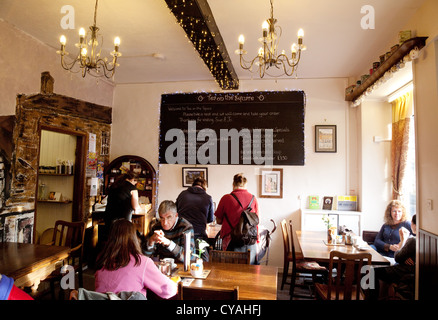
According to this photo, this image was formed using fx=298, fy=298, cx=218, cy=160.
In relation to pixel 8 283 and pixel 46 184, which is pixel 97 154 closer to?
pixel 46 184

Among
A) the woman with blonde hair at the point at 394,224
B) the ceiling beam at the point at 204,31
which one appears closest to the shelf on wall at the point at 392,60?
the woman with blonde hair at the point at 394,224

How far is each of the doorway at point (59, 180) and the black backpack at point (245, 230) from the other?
9.82ft

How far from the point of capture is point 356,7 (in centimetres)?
310

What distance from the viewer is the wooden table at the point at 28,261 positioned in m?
2.44

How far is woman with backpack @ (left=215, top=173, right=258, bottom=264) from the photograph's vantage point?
3651mm

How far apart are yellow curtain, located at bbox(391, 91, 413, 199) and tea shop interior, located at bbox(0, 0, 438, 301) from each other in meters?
0.02

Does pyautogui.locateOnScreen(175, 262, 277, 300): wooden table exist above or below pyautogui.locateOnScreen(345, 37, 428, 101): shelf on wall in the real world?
below

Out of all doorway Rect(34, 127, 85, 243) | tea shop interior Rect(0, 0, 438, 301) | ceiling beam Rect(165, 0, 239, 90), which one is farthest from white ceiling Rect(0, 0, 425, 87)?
doorway Rect(34, 127, 85, 243)

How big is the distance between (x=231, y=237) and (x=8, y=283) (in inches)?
96.5

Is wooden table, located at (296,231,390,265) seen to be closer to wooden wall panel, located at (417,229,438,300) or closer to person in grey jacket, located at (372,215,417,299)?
person in grey jacket, located at (372,215,417,299)

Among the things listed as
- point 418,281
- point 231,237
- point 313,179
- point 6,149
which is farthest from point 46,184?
point 418,281

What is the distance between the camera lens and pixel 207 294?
175 cm

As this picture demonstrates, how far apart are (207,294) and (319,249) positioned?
7.58 ft

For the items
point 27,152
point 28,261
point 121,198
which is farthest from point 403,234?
point 27,152
